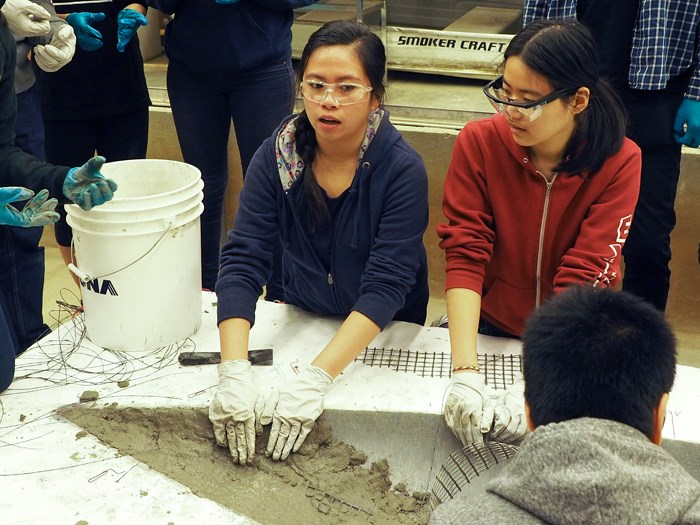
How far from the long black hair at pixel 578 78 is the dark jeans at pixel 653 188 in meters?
0.54

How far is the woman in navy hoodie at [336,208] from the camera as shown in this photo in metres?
1.78

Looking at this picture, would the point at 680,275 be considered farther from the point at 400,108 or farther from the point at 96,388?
the point at 96,388

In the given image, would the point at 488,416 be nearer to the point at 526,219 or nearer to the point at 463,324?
the point at 463,324

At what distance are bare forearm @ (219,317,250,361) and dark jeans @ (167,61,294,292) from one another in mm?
587

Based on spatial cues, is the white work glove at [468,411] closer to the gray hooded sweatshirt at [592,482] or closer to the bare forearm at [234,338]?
the bare forearm at [234,338]

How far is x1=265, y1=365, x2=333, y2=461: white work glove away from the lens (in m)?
1.64

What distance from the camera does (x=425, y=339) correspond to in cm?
192

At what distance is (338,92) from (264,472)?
812 millimetres

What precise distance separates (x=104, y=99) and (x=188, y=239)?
0.83 m

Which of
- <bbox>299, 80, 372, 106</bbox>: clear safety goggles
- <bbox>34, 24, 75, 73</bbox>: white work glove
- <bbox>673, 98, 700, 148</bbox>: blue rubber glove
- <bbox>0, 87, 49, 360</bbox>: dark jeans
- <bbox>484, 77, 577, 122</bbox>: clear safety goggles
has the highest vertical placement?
<bbox>484, 77, 577, 122</bbox>: clear safety goggles

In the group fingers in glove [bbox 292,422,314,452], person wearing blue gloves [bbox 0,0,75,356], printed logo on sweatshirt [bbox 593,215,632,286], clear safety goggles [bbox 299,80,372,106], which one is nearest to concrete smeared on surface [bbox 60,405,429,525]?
fingers in glove [bbox 292,422,314,452]

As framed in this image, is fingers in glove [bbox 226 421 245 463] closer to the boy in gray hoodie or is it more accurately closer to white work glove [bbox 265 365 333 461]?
white work glove [bbox 265 365 333 461]

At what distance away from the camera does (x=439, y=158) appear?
3186 millimetres

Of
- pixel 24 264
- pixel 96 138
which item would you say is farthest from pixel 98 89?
pixel 24 264
